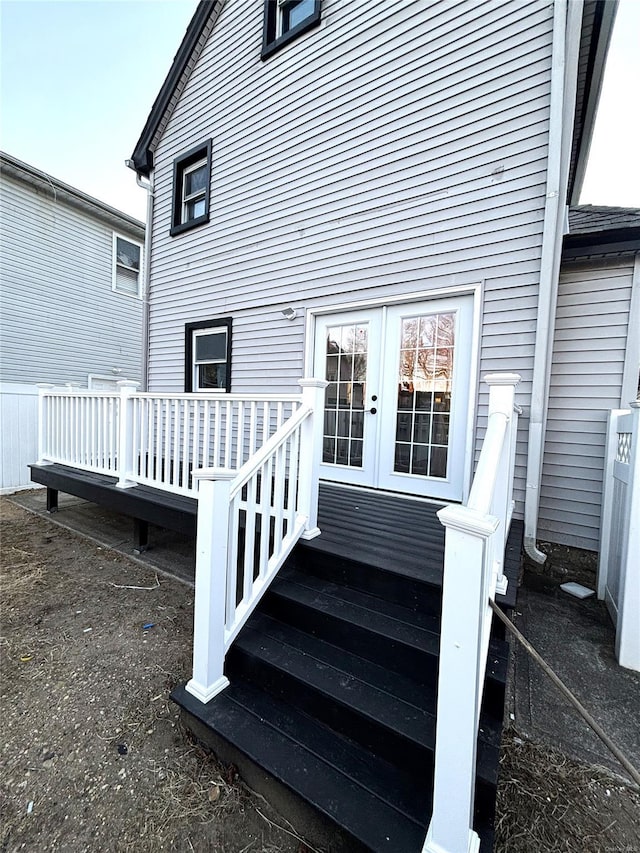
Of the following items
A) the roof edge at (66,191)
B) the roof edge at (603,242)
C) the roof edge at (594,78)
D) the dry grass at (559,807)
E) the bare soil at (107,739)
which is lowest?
the bare soil at (107,739)

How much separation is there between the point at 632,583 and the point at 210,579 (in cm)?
250

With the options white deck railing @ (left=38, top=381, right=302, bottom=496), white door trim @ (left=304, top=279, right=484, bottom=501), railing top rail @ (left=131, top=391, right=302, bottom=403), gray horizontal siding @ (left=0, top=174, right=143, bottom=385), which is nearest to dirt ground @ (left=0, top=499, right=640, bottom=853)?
white deck railing @ (left=38, top=381, right=302, bottom=496)

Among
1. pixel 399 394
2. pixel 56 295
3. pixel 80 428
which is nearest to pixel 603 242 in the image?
pixel 399 394

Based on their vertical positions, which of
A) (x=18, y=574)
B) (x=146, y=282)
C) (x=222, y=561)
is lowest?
(x=18, y=574)

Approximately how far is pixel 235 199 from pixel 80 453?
3949 mm

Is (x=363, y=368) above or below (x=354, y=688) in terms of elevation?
above

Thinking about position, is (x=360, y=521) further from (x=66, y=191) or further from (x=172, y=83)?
(x=66, y=191)

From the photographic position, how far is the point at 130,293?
394 inches

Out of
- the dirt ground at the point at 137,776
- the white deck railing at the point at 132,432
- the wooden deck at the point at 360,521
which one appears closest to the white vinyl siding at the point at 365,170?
the wooden deck at the point at 360,521

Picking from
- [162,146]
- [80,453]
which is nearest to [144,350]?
[80,453]

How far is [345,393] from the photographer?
4094 mm

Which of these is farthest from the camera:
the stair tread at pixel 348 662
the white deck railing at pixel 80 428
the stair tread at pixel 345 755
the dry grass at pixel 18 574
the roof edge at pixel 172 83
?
the roof edge at pixel 172 83

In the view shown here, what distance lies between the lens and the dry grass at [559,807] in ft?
4.33

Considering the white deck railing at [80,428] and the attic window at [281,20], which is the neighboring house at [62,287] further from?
the attic window at [281,20]
